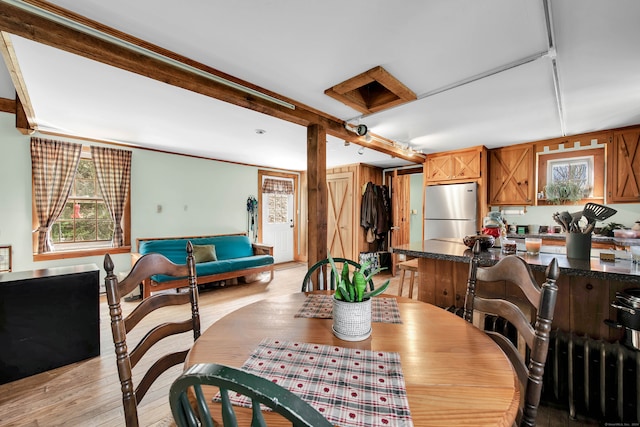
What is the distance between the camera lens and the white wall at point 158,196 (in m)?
3.29

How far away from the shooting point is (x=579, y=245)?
1696 mm

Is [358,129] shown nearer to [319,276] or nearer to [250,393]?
[319,276]

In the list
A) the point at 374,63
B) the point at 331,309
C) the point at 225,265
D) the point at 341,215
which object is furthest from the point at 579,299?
the point at 341,215

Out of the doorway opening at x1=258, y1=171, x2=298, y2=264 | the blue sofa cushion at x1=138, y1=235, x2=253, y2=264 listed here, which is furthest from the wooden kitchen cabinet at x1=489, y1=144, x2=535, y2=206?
the blue sofa cushion at x1=138, y1=235, x2=253, y2=264

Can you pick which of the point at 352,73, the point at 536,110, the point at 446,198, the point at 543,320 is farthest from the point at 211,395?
the point at 446,198

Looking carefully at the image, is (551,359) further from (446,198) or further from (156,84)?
(156,84)

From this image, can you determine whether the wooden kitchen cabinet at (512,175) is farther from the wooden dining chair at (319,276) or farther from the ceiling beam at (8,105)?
the ceiling beam at (8,105)

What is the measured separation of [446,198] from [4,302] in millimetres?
5245

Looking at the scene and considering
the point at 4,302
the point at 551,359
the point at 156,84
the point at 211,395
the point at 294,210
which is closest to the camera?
the point at 211,395

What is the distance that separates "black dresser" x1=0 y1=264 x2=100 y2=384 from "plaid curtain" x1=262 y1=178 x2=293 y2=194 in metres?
3.98

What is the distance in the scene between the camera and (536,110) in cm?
284

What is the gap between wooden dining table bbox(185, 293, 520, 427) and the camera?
668 millimetres

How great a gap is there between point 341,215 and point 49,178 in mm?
4666

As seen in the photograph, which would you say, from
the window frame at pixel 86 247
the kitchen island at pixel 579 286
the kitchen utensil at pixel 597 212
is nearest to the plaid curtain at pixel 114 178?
the window frame at pixel 86 247
